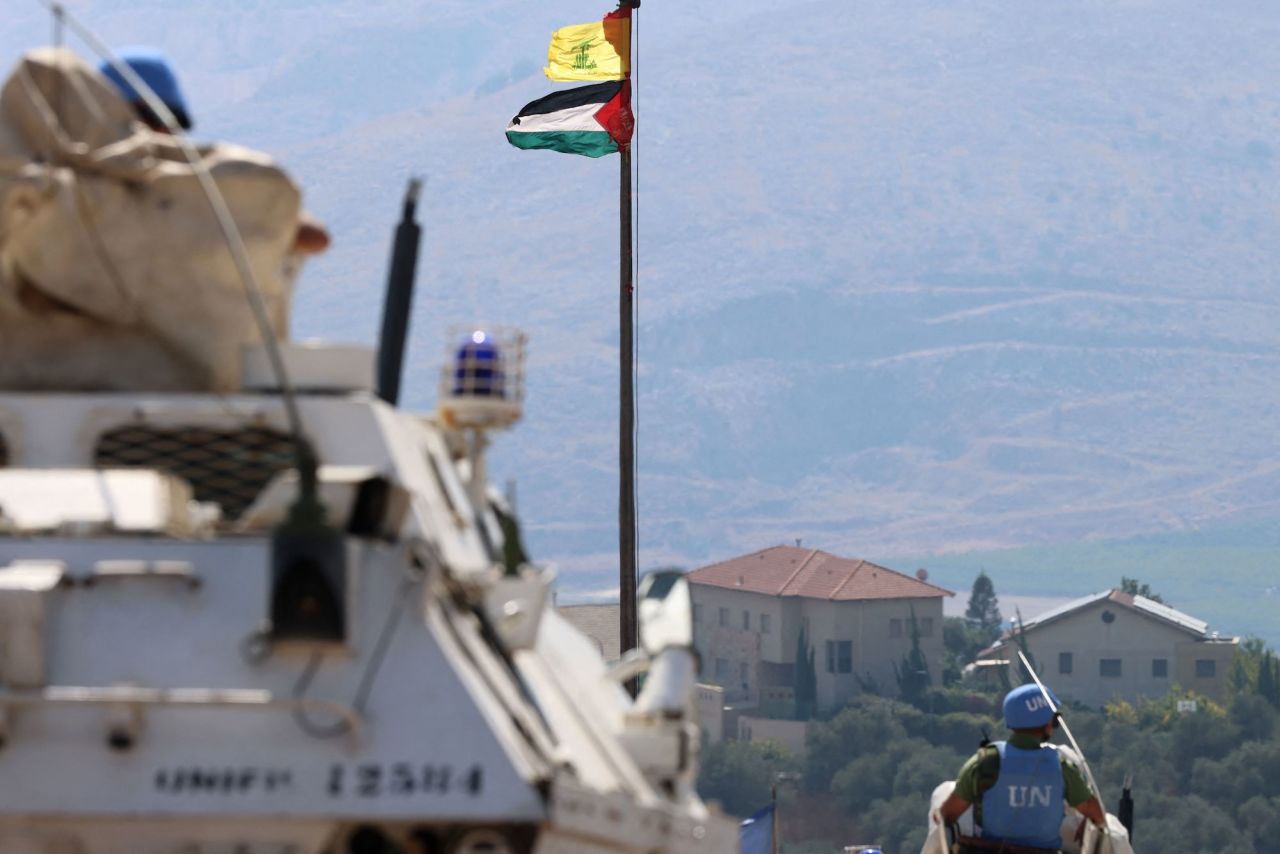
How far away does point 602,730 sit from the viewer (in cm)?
1360

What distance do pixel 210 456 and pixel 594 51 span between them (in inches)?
924

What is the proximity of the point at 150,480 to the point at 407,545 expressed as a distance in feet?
4.64

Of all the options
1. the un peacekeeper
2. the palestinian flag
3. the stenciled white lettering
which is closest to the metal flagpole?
the palestinian flag

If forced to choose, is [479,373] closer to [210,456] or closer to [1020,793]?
[210,456]

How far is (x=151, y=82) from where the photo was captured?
17.9m

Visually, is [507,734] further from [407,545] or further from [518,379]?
[518,379]

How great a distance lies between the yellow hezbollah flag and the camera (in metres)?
36.6

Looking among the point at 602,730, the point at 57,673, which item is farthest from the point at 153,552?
the point at 602,730

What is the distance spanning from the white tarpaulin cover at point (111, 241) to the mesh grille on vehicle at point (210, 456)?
61.9 inches

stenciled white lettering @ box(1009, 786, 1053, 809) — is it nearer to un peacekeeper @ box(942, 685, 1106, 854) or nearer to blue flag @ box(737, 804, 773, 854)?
un peacekeeper @ box(942, 685, 1106, 854)

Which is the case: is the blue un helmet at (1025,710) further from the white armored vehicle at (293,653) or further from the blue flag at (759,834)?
the blue flag at (759,834)

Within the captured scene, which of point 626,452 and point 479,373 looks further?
point 626,452

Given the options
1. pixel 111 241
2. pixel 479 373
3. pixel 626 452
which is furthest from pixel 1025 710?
pixel 626 452

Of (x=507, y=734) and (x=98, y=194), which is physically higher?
(x=98, y=194)
